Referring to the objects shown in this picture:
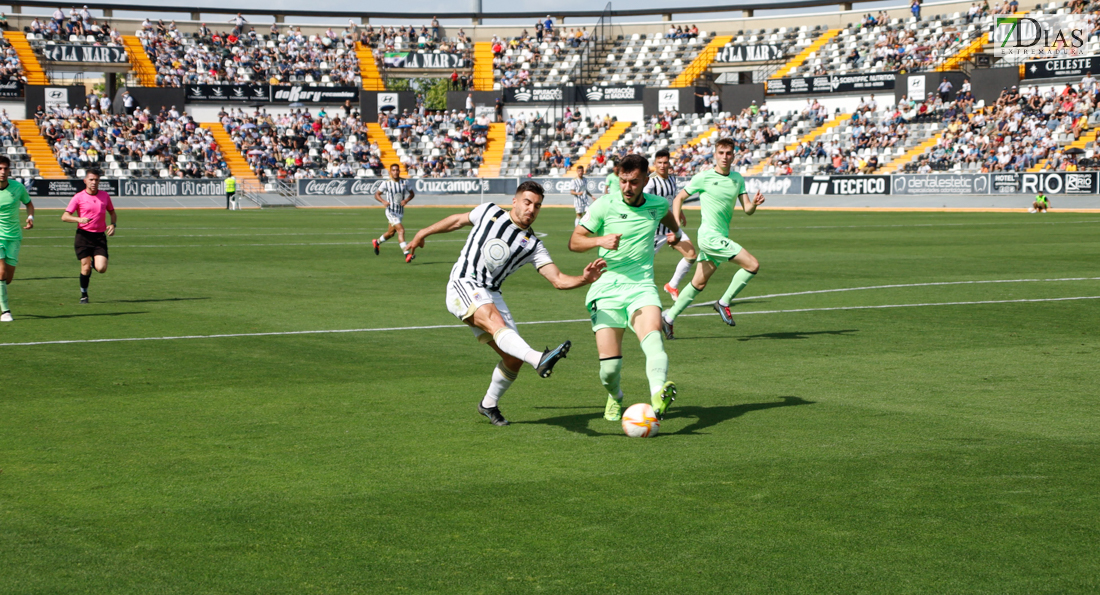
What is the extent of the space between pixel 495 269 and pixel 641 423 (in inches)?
63.1

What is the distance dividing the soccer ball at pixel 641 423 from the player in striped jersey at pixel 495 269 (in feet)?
2.59

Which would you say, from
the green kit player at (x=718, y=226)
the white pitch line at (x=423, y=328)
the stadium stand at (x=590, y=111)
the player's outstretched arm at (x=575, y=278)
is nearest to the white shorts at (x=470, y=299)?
the player's outstretched arm at (x=575, y=278)

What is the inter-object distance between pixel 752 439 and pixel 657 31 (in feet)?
235

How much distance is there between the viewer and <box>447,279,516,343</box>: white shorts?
8258 mm

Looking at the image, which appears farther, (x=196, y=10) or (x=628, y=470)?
(x=196, y=10)

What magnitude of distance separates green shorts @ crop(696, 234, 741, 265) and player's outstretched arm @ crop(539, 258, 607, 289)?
5212 millimetres

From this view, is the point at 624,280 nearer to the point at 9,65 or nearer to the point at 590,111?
the point at 590,111

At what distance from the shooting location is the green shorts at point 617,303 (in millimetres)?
8391

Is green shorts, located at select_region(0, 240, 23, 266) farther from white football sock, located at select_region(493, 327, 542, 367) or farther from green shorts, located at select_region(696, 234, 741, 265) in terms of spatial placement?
white football sock, located at select_region(493, 327, 542, 367)

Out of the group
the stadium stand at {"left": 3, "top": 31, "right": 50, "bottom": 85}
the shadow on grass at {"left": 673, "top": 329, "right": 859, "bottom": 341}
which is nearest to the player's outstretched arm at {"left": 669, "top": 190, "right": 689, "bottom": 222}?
the shadow on grass at {"left": 673, "top": 329, "right": 859, "bottom": 341}

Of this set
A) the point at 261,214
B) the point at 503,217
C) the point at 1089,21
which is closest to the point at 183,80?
the point at 261,214

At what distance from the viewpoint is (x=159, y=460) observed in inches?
283

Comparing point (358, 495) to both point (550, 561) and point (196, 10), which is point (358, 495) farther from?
point (196, 10)

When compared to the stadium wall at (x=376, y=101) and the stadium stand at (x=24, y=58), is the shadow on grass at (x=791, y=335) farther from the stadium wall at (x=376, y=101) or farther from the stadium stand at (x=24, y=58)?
the stadium stand at (x=24, y=58)
